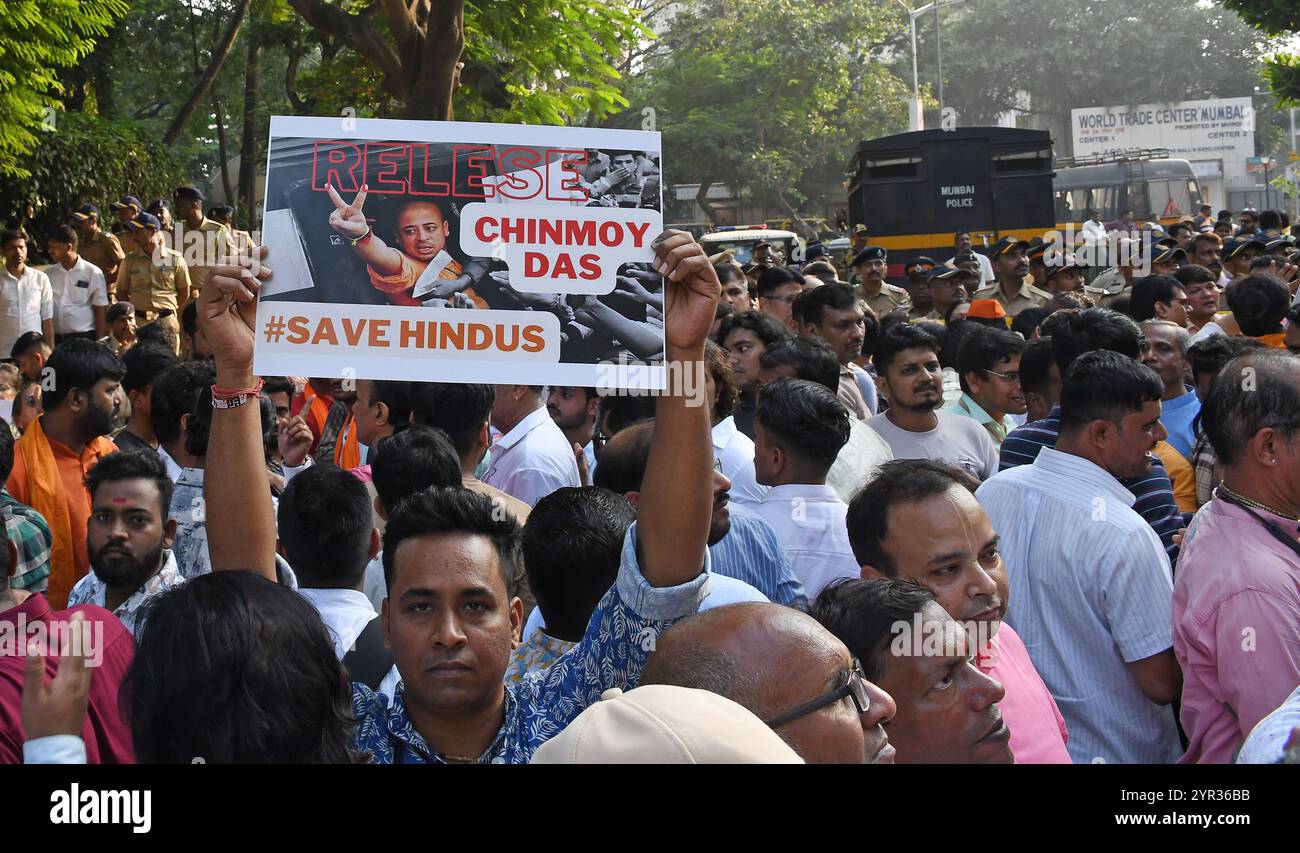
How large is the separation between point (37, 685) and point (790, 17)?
Answer: 39671 millimetres

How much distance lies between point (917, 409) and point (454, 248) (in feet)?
10.4

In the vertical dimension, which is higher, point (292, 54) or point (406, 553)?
point (292, 54)

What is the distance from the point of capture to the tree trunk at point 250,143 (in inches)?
958

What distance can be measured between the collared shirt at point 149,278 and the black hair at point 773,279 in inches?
232

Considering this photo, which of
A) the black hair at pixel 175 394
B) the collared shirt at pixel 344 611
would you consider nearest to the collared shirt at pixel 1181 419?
the collared shirt at pixel 344 611

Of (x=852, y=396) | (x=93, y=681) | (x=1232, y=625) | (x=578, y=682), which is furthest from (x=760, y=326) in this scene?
(x=93, y=681)

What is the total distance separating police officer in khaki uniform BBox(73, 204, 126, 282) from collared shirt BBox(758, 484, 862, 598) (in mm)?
10955

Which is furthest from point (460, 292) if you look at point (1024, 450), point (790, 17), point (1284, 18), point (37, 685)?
point (790, 17)

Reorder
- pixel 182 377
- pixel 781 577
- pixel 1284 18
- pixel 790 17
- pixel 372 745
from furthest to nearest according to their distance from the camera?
pixel 790 17 < pixel 1284 18 < pixel 182 377 < pixel 781 577 < pixel 372 745

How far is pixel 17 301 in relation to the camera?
466 inches

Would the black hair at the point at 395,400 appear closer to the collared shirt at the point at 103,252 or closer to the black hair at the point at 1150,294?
the black hair at the point at 1150,294

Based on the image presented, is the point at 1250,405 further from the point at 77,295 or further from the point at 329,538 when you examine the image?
the point at 77,295

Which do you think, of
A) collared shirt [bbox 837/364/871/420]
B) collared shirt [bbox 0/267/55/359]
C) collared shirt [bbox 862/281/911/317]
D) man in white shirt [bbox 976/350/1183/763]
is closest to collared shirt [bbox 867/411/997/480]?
collared shirt [bbox 837/364/871/420]

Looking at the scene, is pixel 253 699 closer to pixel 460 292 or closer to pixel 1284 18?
pixel 460 292
